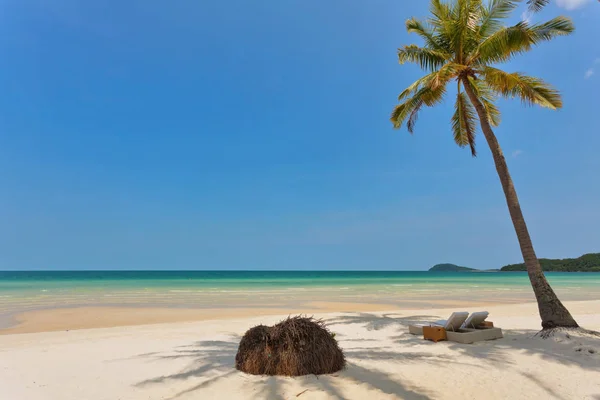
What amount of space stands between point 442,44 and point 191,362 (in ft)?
33.6

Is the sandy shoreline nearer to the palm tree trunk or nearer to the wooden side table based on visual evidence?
the wooden side table

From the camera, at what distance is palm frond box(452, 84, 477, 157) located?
1136 cm

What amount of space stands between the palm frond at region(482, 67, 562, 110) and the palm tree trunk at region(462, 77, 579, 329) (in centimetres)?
57

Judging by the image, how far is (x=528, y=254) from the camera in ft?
27.3

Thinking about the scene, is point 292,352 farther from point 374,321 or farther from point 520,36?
point 520,36

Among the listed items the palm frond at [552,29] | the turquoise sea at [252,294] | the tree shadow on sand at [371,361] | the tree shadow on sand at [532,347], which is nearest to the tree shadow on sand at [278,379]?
the tree shadow on sand at [371,361]

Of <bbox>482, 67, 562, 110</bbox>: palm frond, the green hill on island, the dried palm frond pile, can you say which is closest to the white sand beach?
the dried palm frond pile

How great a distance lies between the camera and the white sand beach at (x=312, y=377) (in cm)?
450

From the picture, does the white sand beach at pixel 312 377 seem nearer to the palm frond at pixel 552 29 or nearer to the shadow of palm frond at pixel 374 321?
the shadow of palm frond at pixel 374 321

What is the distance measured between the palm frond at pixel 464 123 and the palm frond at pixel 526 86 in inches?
72.3

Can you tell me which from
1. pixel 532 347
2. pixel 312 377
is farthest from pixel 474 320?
pixel 312 377

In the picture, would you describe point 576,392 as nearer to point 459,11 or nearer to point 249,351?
point 249,351

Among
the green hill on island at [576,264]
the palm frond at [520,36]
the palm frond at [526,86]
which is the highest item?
the palm frond at [520,36]

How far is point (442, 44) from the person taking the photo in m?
10.3
